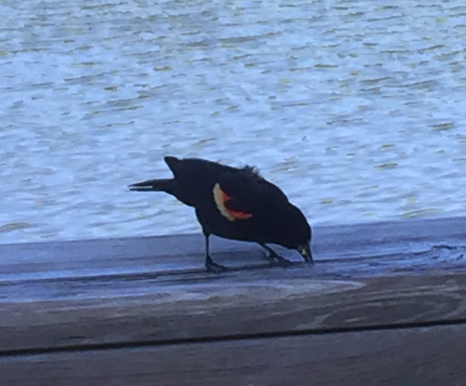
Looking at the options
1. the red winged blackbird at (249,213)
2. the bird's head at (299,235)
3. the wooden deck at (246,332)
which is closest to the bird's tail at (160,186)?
the red winged blackbird at (249,213)

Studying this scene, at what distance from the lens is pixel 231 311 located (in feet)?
2.66

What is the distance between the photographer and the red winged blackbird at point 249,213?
1019 mm

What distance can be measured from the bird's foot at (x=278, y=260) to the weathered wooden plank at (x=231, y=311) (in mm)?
117

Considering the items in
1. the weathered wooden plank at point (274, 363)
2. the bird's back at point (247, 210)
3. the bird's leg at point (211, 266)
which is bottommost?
the weathered wooden plank at point (274, 363)

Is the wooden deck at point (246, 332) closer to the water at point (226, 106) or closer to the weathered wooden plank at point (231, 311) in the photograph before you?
the weathered wooden plank at point (231, 311)

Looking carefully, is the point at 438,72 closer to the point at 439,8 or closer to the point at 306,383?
the point at 439,8

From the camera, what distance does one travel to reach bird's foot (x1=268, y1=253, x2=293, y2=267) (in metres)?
0.97

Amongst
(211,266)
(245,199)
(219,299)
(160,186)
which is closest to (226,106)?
(160,186)

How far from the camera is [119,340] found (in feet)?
2.61

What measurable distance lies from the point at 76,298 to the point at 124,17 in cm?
296

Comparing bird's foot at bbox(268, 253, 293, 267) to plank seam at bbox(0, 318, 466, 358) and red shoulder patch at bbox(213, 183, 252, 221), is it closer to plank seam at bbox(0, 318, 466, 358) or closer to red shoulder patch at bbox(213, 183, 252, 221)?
red shoulder patch at bbox(213, 183, 252, 221)

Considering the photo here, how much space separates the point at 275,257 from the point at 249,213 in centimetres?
6

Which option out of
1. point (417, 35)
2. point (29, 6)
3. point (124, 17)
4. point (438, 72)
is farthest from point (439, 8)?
point (29, 6)

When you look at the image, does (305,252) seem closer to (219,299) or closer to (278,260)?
Answer: (278,260)
